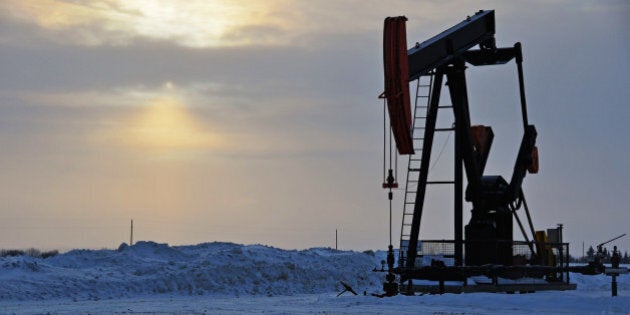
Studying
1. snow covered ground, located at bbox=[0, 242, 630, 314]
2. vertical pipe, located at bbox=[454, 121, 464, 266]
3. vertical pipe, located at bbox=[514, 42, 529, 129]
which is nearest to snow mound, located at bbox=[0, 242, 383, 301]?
snow covered ground, located at bbox=[0, 242, 630, 314]

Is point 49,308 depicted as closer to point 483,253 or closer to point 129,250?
point 483,253

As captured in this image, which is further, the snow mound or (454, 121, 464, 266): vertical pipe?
the snow mound

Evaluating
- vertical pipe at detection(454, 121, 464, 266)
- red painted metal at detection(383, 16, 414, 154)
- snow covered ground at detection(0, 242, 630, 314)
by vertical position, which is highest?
red painted metal at detection(383, 16, 414, 154)

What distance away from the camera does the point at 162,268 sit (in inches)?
1794

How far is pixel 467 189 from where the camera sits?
37.9m

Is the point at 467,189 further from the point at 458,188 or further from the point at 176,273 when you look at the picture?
the point at 176,273

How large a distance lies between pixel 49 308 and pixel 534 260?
15690 millimetres

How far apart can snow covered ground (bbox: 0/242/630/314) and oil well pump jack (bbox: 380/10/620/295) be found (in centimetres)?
200

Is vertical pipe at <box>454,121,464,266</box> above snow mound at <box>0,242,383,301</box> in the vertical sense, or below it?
above

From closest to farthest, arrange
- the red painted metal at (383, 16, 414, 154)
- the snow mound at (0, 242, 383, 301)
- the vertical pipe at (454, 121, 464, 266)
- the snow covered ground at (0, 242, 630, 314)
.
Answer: the snow covered ground at (0, 242, 630, 314) < the red painted metal at (383, 16, 414, 154) < the vertical pipe at (454, 121, 464, 266) < the snow mound at (0, 242, 383, 301)

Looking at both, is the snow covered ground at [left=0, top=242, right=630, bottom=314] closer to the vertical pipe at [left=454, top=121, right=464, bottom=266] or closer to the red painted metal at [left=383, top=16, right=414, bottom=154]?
the vertical pipe at [left=454, top=121, right=464, bottom=266]

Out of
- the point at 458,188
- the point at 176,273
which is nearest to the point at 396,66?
the point at 458,188

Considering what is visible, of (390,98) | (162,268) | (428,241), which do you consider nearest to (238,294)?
(162,268)

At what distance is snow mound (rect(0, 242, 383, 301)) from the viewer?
131 feet
